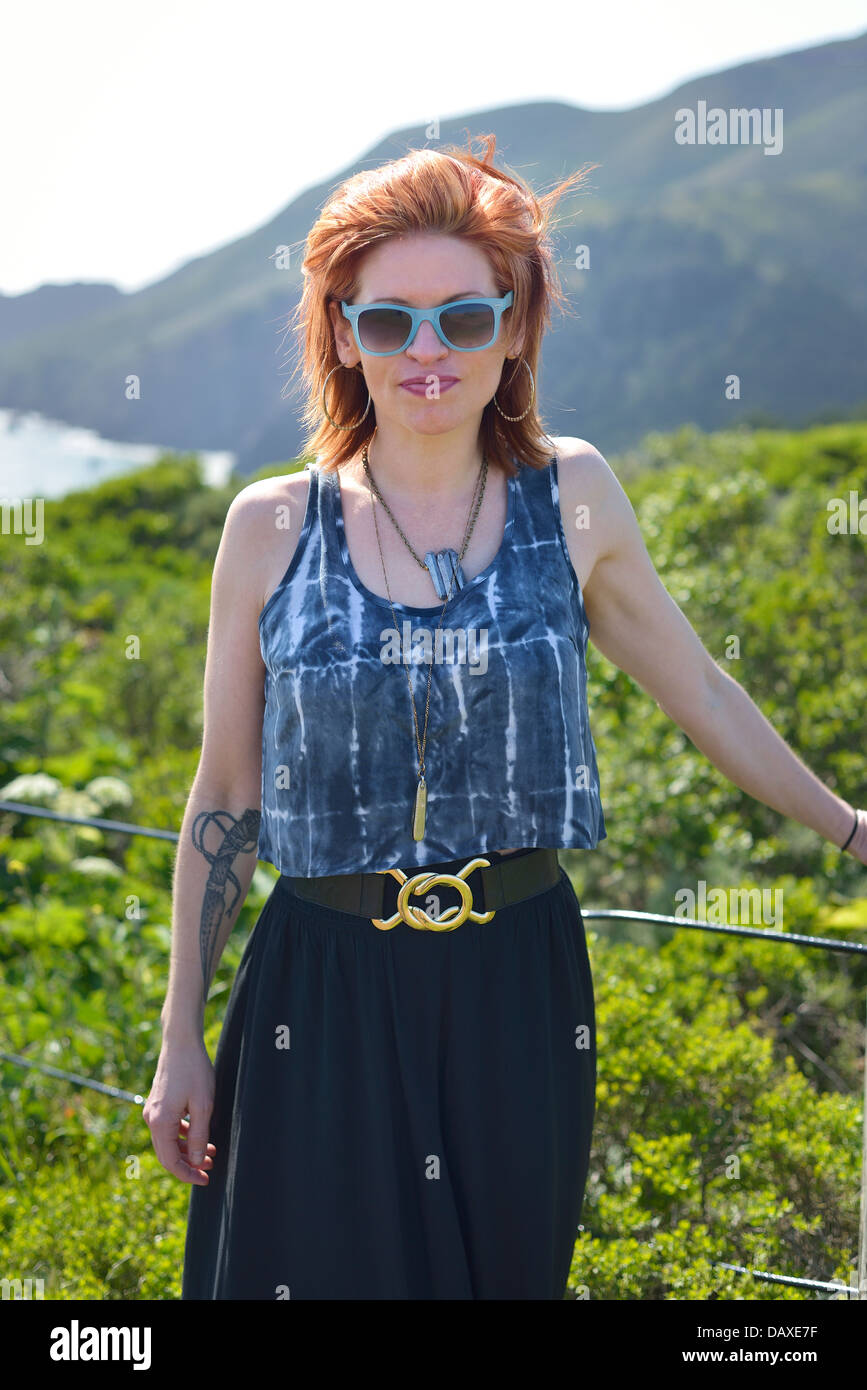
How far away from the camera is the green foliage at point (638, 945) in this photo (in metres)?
2.56

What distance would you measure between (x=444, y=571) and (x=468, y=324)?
34 cm

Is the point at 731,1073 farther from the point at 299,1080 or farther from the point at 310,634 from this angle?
the point at 310,634

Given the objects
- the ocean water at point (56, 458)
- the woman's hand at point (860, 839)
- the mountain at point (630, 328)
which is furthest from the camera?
the mountain at point (630, 328)

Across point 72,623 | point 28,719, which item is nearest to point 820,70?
point 72,623

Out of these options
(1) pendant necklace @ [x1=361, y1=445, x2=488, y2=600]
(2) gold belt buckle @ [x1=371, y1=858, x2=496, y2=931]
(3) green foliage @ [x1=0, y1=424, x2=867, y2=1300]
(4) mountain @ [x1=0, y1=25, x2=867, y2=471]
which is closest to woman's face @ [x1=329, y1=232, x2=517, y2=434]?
(1) pendant necklace @ [x1=361, y1=445, x2=488, y2=600]

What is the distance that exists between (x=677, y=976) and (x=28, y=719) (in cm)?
404

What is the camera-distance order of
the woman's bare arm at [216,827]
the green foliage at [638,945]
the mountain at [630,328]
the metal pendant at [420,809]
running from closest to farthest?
the metal pendant at [420,809]
the woman's bare arm at [216,827]
the green foliage at [638,945]
the mountain at [630,328]

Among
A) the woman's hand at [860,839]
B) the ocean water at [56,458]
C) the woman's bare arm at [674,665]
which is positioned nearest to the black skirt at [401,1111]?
the woman's bare arm at [674,665]

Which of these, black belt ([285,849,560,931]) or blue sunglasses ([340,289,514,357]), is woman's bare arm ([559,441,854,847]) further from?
black belt ([285,849,560,931])

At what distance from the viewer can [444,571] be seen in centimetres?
161

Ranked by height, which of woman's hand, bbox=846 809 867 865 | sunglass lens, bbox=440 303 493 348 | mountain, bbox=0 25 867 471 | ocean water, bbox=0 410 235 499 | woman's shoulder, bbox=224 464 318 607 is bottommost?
woman's hand, bbox=846 809 867 865

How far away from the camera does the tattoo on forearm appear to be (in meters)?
1.73

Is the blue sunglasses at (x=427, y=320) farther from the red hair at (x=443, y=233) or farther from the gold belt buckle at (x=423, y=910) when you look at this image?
the gold belt buckle at (x=423, y=910)
